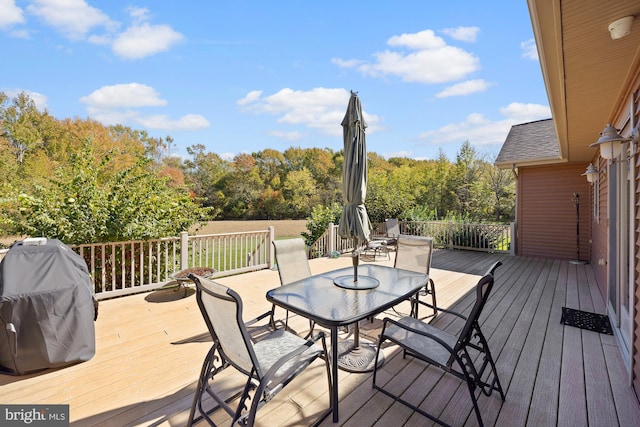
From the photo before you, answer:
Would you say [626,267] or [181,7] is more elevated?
[181,7]

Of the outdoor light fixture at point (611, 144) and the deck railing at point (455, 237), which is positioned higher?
the outdoor light fixture at point (611, 144)

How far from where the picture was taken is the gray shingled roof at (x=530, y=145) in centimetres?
762

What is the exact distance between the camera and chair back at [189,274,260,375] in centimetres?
166

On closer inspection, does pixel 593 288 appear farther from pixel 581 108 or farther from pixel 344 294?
pixel 344 294

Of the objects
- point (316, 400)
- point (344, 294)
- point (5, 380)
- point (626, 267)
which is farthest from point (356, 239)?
Result: point (5, 380)

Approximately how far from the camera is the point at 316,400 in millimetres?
2137

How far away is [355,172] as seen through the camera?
3.21 meters

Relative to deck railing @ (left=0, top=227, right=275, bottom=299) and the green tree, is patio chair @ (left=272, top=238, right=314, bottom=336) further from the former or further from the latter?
the green tree

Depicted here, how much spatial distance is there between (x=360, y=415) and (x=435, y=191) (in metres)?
18.9

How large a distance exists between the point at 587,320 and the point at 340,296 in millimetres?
3588

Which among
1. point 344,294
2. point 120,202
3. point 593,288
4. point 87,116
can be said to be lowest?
point 593,288

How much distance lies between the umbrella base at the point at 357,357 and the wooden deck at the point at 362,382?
0.09 meters

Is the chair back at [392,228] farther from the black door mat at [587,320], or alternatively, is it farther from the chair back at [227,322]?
the chair back at [227,322]

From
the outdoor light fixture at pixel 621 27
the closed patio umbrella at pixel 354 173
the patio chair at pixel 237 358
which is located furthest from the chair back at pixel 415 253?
the outdoor light fixture at pixel 621 27
